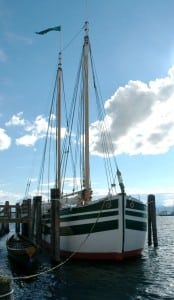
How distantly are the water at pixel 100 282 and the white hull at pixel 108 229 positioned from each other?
789 mm

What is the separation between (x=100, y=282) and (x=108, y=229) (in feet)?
15.4

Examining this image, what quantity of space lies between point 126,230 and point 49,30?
23474mm

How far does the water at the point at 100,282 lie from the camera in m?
16.7

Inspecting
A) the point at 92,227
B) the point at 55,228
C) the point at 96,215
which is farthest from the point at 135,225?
the point at 55,228

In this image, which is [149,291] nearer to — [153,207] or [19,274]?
[19,274]

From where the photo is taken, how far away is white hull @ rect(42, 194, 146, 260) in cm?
2323

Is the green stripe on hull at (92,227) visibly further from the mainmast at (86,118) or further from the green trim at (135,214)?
the mainmast at (86,118)

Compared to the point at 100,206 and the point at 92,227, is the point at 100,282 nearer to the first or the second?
the point at 92,227

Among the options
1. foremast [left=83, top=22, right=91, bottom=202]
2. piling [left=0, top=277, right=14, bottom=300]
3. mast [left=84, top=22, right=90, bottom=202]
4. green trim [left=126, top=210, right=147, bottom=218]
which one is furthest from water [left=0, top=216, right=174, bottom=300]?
piling [left=0, top=277, right=14, bottom=300]

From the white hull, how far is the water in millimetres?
789

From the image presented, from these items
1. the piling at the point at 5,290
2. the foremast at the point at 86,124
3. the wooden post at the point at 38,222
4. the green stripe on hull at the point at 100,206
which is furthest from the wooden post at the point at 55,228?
the piling at the point at 5,290

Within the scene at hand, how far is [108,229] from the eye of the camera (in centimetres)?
2322

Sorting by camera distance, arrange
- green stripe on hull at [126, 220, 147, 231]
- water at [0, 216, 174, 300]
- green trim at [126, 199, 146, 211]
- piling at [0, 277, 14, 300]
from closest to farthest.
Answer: piling at [0, 277, 14, 300] → water at [0, 216, 174, 300] → green stripe on hull at [126, 220, 147, 231] → green trim at [126, 199, 146, 211]

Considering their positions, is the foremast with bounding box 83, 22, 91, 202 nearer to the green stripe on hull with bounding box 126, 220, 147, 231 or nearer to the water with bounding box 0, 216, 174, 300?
the green stripe on hull with bounding box 126, 220, 147, 231
